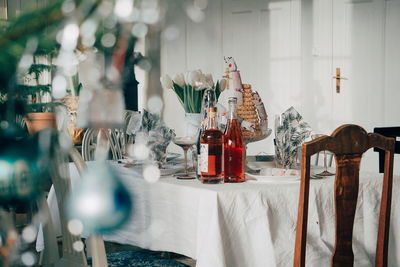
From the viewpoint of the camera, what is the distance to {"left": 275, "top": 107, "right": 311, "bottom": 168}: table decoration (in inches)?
58.6

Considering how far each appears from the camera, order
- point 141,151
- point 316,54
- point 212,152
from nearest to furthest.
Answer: point 212,152, point 141,151, point 316,54

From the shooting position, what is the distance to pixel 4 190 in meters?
0.23

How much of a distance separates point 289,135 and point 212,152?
0.39m

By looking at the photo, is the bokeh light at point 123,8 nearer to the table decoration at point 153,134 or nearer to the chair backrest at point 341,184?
the chair backrest at point 341,184

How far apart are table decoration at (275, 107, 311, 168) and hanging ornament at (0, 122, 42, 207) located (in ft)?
4.28

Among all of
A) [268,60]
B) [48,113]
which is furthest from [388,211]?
[268,60]

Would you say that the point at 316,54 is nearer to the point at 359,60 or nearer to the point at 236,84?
the point at 359,60

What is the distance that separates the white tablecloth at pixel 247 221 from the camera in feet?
3.66

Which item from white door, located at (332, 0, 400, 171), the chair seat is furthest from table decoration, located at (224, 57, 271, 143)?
white door, located at (332, 0, 400, 171)

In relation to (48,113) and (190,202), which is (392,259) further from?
(48,113)

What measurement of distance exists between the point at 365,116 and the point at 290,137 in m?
2.54

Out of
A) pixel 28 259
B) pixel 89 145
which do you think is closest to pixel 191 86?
pixel 89 145

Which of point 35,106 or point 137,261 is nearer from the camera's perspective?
point 35,106

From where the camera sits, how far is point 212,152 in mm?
1215
